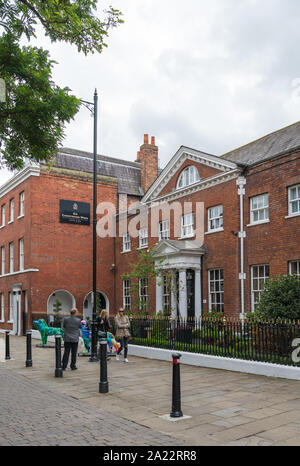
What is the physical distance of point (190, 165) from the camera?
2303 centimetres

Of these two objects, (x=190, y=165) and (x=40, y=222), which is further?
(x=40, y=222)

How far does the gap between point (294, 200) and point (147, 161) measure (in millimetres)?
15996

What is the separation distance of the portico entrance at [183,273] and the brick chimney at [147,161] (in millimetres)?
10276

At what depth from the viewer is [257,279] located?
18.6m

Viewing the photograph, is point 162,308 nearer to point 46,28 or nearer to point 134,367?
point 134,367

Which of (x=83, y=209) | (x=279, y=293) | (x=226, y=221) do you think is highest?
(x=83, y=209)

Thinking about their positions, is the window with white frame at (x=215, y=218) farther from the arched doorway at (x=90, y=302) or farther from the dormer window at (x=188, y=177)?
the arched doorway at (x=90, y=302)

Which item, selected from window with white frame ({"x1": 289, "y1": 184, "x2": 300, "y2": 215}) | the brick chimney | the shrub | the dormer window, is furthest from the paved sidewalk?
the brick chimney

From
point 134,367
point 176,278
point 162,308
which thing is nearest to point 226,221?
point 176,278

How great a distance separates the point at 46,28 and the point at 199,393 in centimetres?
773

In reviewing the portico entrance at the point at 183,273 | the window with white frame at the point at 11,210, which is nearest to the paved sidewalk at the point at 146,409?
the portico entrance at the point at 183,273

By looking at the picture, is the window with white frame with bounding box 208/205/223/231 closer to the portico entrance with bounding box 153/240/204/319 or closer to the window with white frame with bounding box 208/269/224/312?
the portico entrance with bounding box 153/240/204/319
